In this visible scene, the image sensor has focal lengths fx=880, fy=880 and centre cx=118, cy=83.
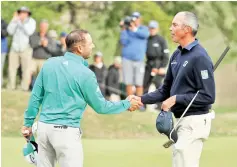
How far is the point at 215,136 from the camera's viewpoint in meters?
16.6

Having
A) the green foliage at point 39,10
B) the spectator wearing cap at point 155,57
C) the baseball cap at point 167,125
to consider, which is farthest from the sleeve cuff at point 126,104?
the green foliage at point 39,10

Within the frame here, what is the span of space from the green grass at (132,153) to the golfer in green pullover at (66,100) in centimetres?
453

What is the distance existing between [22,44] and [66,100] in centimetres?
1118

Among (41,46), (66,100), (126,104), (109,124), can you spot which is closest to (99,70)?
(41,46)

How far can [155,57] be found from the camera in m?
18.9

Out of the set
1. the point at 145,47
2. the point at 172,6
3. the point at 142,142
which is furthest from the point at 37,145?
the point at 172,6

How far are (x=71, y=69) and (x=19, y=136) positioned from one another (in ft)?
26.8

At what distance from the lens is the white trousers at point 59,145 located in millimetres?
8133

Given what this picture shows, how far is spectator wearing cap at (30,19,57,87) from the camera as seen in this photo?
62.8ft

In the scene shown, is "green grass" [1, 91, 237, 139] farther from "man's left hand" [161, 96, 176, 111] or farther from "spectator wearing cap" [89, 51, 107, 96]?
"man's left hand" [161, 96, 176, 111]

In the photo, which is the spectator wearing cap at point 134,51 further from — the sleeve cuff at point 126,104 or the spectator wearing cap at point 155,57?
the sleeve cuff at point 126,104

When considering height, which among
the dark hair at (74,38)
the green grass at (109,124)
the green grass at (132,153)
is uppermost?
the dark hair at (74,38)

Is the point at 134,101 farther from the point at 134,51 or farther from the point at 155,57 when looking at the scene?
the point at 155,57

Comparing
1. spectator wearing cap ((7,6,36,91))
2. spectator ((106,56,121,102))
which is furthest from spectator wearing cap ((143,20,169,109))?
spectator wearing cap ((7,6,36,91))
